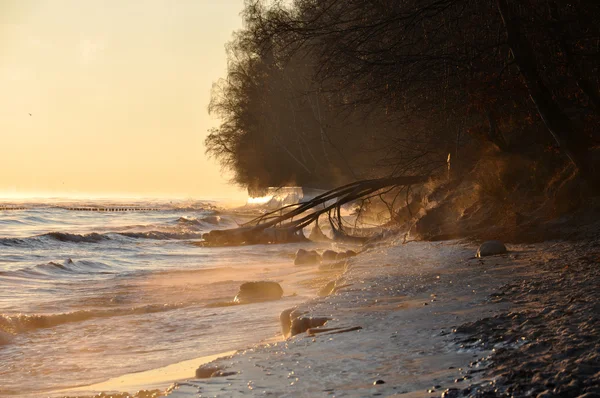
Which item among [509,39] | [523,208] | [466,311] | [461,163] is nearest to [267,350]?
[466,311]

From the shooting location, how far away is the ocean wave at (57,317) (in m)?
7.05

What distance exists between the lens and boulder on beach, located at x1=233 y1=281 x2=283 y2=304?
8.32 metres

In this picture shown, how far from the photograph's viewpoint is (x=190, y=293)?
9641 millimetres

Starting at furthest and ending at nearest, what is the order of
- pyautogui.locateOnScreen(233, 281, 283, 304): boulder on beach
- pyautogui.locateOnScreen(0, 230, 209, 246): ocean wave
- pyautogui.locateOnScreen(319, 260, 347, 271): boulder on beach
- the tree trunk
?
pyautogui.locateOnScreen(0, 230, 209, 246): ocean wave, pyautogui.locateOnScreen(319, 260, 347, 271): boulder on beach, pyautogui.locateOnScreen(233, 281, 283, 304): boulder on beach, the tree trunk

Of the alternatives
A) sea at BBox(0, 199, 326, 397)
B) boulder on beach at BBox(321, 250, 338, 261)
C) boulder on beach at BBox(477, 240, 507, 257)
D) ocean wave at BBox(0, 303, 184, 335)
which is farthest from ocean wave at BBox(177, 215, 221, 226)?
boulder on beach at BBox(477, 240, 507, 257)

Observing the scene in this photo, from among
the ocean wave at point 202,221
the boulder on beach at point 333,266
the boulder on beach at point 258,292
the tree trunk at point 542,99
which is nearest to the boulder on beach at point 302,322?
the tree trunk at point 542,99

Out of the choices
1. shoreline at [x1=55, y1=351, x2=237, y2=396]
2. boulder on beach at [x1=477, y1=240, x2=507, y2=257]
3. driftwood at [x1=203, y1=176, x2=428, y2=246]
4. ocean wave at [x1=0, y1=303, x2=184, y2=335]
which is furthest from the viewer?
driftwood at [x1=203, y1=176, x2=428, y2=246]

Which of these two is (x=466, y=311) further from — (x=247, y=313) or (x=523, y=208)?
(x=523, y=208)

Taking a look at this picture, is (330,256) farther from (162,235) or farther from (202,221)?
(202,221)

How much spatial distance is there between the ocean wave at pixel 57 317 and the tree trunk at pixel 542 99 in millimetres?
4532

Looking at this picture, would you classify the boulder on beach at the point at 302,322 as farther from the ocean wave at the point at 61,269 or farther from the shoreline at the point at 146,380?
the ocean wave at the point at 61,269

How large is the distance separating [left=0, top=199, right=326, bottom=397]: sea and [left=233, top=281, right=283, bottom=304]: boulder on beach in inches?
6.0

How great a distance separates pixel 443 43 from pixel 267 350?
16.2 feet

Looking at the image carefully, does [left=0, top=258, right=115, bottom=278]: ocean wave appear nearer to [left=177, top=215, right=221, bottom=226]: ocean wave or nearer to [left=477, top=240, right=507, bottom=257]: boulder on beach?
[left=477, top=240, right=507, bottom=257]: boulder on beach
